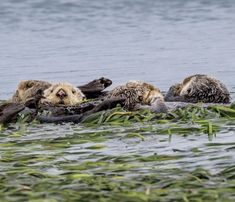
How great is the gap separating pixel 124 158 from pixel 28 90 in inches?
175

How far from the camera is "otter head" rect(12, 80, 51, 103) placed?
11.6 m

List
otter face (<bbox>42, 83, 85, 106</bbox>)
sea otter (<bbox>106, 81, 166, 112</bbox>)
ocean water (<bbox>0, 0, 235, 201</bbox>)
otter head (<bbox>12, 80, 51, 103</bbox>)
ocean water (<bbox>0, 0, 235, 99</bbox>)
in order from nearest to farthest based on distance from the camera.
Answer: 1. ocean water (<bbox>0, 0, 235, 201</bbox>)
2. sea otter (<bbox>106, 81, 166, 112</bbox>)
3. otter face (<bbox>42, 83, 85, 106</bbox>)
4. otter head (<bbox>12, 80, 51, 103</bbox>)
5. ocean water (<bbox>0, 0, 235, 99</bbox>)

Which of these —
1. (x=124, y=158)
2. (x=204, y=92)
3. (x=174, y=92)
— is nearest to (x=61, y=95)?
(x=174, y=92)

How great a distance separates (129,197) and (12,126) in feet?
12.7

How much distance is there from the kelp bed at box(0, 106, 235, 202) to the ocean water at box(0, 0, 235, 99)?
4.60 metres

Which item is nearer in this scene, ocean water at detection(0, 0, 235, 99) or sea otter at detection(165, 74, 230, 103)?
sea otter at detection(165, 74, 230, 103)

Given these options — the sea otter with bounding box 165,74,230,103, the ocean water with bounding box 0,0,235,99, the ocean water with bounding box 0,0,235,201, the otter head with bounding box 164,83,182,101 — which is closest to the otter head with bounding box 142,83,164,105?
the sea otter with bounding box 165,74,230,103

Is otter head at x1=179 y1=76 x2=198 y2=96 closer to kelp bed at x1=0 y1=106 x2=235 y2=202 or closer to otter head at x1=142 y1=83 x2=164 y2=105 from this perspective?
otter head at x1=142 y1=83 x2=164 y2=105

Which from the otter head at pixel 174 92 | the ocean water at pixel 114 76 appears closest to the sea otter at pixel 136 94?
the otter head at pixel 174 92

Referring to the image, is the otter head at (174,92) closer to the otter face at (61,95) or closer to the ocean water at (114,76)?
the otter face at (61,95)

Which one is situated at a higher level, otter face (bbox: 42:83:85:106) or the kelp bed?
otter face (bbox: 42:83:85:106)

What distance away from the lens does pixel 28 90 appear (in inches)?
459

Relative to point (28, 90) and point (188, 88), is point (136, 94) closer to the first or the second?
point (188, 88)

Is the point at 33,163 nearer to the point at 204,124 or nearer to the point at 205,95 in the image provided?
the point at 204,124
